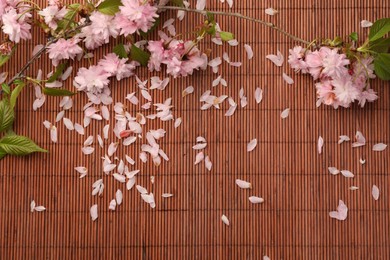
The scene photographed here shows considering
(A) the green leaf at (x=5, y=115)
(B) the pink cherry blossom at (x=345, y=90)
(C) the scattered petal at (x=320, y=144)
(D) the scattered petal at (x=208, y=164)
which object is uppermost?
(B) the pink cherry blossom at (x=345, y=90)

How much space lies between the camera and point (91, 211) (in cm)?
137

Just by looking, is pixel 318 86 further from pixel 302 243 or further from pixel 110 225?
pixel 110 225

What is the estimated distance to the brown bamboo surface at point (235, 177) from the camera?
53.7 inches

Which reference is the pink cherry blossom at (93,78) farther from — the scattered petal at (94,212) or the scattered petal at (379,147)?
the scattered petal at (379,147)

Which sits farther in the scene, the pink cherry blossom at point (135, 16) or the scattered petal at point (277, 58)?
the scattered petal at point (277, 58)

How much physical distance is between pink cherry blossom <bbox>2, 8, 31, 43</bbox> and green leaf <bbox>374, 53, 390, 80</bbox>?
3.45 ft

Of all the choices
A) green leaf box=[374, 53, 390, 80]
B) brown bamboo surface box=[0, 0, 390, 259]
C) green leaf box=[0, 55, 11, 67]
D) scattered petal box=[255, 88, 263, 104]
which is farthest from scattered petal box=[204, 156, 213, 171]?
green leaf box=[0, 55, 11, 67]

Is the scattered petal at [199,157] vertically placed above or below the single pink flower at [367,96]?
below

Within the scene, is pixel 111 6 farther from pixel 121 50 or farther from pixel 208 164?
pixel 208 164

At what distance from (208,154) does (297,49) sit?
1.39 ft

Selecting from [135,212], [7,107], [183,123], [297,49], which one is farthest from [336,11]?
[7,107]

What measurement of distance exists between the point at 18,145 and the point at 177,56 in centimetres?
56

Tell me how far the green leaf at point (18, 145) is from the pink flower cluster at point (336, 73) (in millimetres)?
837

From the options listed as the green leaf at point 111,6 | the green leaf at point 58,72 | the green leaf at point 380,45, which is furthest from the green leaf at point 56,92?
the green leaf at point 380,45
